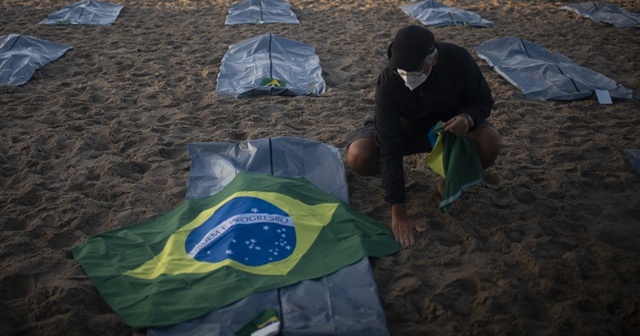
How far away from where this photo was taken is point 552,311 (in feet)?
7.10

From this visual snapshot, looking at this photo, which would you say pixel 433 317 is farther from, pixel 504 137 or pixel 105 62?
pixel 105 62

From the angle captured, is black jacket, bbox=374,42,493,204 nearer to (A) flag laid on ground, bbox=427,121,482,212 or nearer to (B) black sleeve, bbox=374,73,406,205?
(B) black sleeve, bbox=374,73,406,205

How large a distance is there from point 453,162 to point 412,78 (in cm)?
48

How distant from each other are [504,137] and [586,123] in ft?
2.35

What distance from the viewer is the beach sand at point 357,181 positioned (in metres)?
2.22

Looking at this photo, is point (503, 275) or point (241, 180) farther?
point (241, 180)

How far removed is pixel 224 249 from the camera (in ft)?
7.88

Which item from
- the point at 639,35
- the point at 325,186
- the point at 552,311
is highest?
A: the point at 552,311

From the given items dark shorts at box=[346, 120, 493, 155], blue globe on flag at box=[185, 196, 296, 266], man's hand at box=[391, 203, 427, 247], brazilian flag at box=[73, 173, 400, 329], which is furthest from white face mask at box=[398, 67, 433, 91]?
blue globe on flag at box=[185, 196, 296, 266]

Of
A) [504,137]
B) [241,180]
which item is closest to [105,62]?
[241,180]

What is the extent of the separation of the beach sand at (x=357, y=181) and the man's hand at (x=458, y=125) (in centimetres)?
51

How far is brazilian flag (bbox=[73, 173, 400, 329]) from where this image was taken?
2.22 m

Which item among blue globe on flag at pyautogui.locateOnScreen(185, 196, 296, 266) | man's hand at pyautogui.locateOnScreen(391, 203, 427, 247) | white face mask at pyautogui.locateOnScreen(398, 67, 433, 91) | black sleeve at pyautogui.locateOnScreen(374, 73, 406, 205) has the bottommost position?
man's hand at pyautogui.locateOnScreen(391, 203, 427, 247)

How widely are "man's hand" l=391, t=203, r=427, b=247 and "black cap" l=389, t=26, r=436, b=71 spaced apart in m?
0.70
